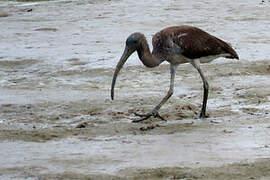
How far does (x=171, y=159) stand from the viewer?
7496 mm

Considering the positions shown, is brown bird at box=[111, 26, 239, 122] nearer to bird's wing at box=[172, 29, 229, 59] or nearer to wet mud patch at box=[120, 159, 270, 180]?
bird's wing at box=[172, 29, 229, 59]

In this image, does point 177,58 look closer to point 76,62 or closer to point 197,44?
point 197,44

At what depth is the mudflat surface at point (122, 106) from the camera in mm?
7312

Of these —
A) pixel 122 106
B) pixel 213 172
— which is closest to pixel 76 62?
pixel 122 106

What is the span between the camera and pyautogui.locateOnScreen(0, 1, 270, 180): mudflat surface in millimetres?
7312

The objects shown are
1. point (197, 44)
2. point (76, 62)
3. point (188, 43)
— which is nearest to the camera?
point (188, 43)

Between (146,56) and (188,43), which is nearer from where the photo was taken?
(188,43)

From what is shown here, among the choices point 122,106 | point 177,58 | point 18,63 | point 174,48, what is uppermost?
point 174,48

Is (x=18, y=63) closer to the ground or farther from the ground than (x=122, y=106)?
closer to the ground

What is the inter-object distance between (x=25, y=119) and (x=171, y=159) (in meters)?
2.82

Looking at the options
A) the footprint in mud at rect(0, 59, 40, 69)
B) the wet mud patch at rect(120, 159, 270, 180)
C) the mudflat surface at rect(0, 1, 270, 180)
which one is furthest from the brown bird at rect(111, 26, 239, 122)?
the footprint in mud at rect(0, 59, 40, 69)

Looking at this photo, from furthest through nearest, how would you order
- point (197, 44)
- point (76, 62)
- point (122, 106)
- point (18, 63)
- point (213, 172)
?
point (18, 63)
point (76, 62)
point (122, 106)
point (197, 44)
point (213, 172)

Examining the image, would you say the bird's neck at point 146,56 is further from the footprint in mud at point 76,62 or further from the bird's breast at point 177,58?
the footprint in mud at point 76,62

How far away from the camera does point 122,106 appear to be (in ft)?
33.7
